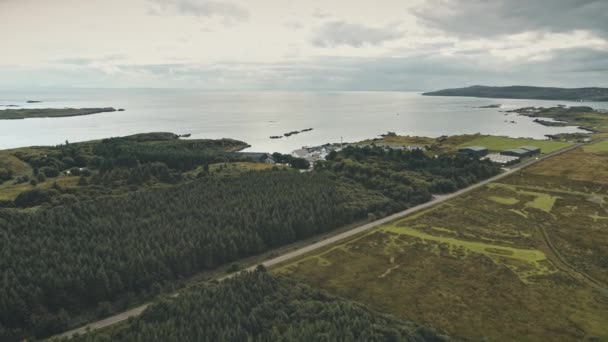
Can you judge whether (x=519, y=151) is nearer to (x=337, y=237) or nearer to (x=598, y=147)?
(x=598, y=147)

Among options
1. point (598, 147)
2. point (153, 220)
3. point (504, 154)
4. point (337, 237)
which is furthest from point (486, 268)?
point (598, 147)

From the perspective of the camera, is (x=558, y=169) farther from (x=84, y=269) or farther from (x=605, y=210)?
(x=84, y=269)

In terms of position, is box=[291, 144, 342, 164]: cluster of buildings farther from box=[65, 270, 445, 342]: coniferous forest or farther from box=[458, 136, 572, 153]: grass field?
box=[65, 270, 445, 342]: coniferous forest

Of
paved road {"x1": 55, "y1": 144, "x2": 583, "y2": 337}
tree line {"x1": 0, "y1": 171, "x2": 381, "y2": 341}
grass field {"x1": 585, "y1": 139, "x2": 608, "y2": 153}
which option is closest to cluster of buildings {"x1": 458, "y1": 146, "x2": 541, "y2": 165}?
paved road {"x1": 55, "y1": 144, "x2": 583, "y2": 337}

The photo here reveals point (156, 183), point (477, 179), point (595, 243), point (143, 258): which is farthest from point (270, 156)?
point (595, 243)

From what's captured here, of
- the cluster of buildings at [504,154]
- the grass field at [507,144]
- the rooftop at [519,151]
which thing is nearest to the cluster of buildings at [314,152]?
the cluster of buildings at [504,154]
